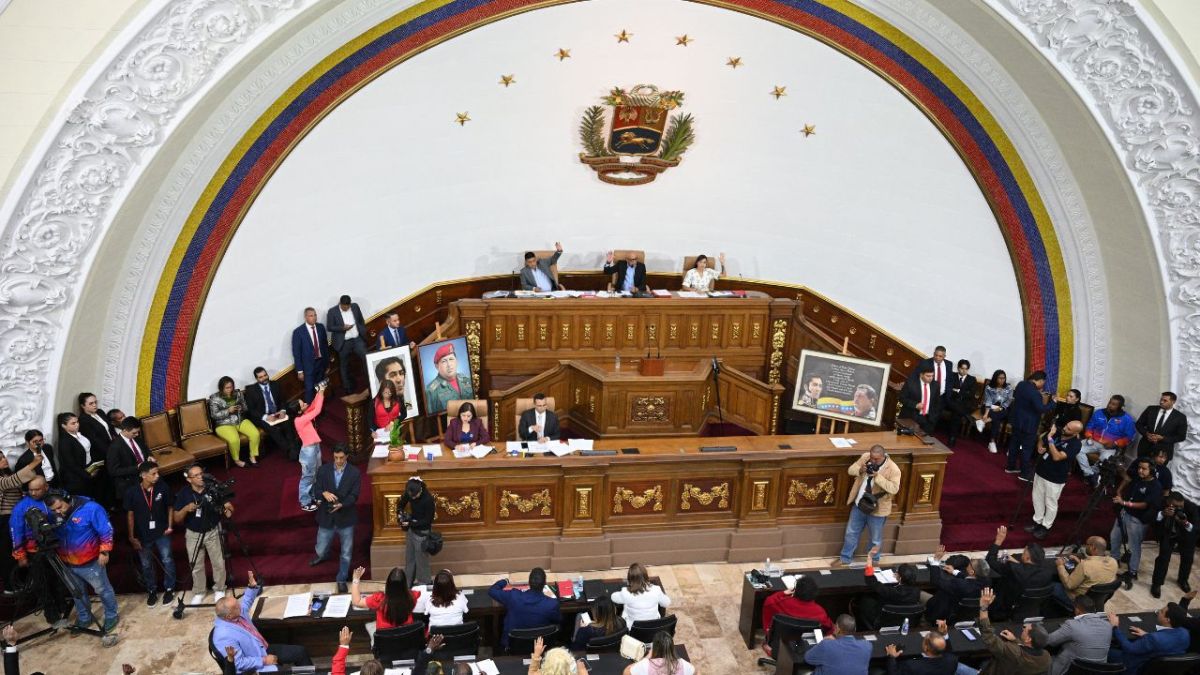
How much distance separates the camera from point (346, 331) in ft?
34.5

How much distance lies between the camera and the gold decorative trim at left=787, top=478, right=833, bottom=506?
322 inches

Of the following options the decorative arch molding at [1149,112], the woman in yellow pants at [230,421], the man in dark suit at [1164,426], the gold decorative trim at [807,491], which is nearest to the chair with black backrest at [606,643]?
the gold decorative trim at [807,491]

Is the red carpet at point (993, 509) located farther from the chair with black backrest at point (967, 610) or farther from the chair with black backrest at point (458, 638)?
the chair with black backrest at point (458, 638)

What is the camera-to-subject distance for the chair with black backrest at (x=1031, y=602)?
6648 millimetres

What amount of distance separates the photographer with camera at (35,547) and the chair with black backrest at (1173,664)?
857 cm

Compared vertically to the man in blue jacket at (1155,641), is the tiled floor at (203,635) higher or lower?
lower

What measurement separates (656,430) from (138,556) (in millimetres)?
5763

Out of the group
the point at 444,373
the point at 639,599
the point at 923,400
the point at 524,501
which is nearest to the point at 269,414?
the point at 444,373

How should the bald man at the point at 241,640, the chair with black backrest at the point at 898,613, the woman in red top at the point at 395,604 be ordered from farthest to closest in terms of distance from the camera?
the chair with black backrest at the point at 898,613, the woman in red top at the point at 395,604, the bald man at the point at 241,640

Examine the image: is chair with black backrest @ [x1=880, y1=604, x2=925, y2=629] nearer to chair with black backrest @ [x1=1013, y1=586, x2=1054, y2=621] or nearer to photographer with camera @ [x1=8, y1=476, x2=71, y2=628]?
chair with black backrest @ [x1=1013, y1=586, x2=1054, y2=621]

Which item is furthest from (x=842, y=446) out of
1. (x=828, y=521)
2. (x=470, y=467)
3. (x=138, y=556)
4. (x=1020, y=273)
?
(x=138, y=556)

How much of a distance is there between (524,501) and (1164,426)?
23.4ft

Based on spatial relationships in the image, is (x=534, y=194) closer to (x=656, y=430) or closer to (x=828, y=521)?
(x=656, y=430)

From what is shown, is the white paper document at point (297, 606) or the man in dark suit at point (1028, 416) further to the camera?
the man in dark suit at point (1028, 416)
